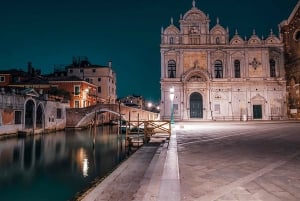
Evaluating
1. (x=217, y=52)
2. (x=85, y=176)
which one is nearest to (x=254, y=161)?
(x=85, y=176)

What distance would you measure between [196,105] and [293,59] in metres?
13.9

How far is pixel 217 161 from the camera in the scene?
671cm

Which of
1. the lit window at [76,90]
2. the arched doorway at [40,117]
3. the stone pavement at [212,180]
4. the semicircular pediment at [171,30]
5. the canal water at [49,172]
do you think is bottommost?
the canal water at [49,172]

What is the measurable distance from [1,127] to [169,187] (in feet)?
72.3

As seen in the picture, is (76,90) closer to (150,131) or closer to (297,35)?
(150,131)

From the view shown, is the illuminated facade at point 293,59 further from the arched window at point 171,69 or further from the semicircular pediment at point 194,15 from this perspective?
the arched window at point 171,69

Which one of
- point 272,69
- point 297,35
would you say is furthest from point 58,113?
point 297,35

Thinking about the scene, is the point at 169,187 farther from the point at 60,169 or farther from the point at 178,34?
the point at 178,34

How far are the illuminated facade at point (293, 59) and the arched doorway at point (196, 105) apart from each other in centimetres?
1145

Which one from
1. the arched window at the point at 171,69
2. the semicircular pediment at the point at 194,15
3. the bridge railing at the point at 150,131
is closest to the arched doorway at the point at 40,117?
the bridge railing at the point at 150,131

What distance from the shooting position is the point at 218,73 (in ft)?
104

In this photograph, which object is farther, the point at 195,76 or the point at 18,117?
the point at 195,76

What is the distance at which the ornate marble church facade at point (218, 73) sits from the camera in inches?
1204

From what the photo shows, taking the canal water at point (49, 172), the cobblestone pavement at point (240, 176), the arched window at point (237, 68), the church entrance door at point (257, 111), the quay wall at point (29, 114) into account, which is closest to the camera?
the cobblestone pavement at point (240, 176)
